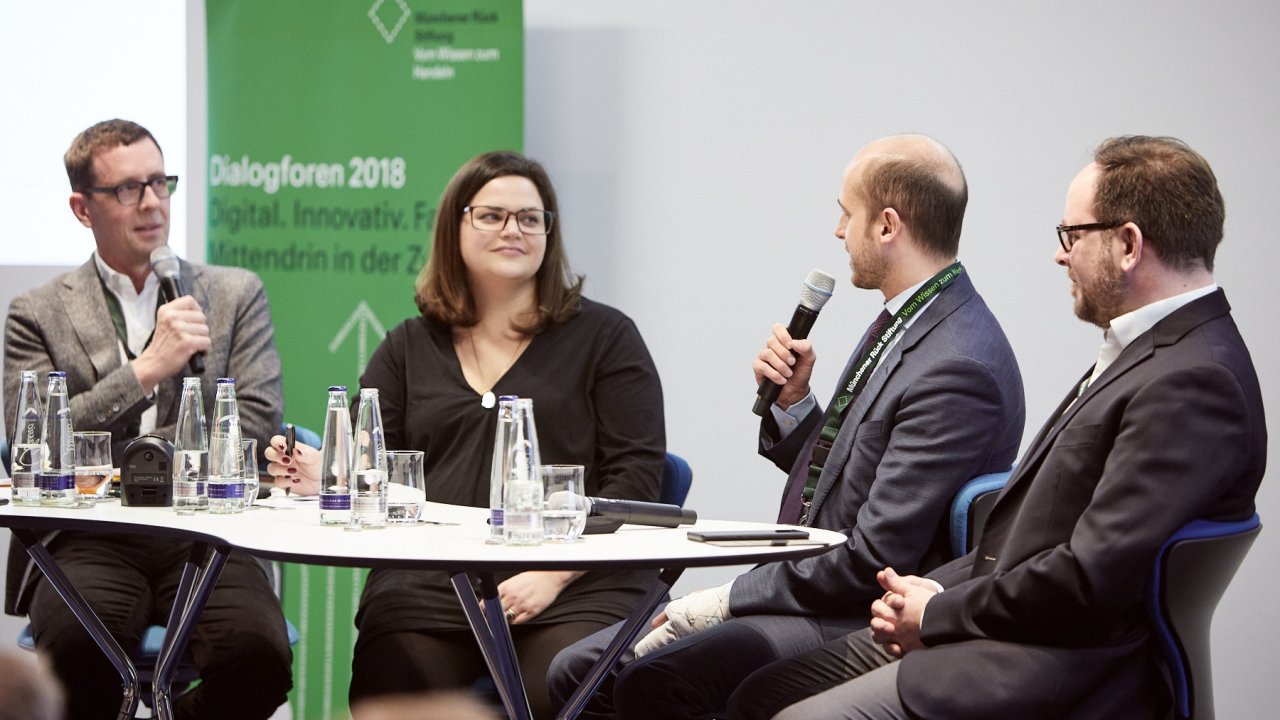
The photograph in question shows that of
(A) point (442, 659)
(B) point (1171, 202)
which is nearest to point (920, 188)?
(B) point (1171, 202)

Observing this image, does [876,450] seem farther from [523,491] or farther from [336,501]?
[336,501]

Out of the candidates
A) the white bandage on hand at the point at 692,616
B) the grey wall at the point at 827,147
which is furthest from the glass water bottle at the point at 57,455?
the grey wall at the point at 827,147

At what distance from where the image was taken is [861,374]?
2.66 m

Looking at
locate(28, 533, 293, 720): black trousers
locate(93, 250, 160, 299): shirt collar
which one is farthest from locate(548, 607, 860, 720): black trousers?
locate(93, 250, 160, 299): shirt collar

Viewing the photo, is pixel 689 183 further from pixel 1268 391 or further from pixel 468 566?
pixel 468 566

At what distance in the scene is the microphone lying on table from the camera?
2.35m

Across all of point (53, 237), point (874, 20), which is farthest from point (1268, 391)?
point (53, 237)

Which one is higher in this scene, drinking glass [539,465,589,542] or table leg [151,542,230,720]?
drinking glass [539,465,589,542]

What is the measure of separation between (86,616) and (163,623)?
0.39 m

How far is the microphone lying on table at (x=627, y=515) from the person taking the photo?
2.35 meters

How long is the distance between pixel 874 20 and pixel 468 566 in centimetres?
303

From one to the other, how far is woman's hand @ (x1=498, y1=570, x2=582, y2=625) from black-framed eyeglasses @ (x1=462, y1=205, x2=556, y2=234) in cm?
87

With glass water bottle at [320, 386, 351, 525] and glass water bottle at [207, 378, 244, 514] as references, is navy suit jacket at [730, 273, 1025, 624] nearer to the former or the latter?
glass water bottle at [320, 386, 351, 525]

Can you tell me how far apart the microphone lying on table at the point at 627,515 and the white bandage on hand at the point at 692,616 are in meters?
0.20
